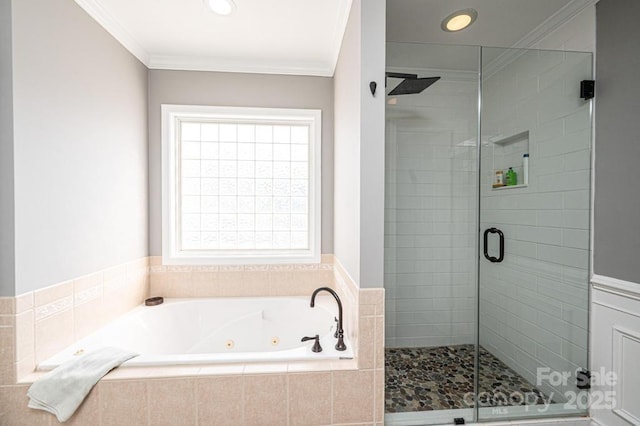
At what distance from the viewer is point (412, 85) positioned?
5.85 feet

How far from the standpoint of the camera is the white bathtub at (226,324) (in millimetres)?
2045

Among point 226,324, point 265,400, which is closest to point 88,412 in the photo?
point 265,400

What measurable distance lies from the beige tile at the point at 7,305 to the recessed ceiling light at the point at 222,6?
6.01ft

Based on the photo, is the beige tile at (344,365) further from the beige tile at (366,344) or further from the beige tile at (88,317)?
the beige tile at (88,317)

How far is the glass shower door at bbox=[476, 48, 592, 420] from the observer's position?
5.74 ft

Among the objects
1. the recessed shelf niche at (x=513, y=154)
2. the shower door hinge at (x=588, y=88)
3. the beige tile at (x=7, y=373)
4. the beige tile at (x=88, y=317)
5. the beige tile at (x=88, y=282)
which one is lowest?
the beige tile at (x=7, y=373)

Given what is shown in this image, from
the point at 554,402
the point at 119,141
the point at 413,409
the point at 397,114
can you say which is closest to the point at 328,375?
the point at 413,409

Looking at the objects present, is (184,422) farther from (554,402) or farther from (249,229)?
(554,402)

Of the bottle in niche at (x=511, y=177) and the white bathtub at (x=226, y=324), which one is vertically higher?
the bottle in niche at (x=511, y=177)

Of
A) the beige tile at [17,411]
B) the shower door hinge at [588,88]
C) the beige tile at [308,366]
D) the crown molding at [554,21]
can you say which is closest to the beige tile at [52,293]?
the beige tile at [17,411]

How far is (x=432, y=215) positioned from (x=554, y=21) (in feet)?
4.77

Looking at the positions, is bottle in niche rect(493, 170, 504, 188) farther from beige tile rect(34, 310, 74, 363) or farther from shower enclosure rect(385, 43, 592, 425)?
beige tile rect(34, 310, 74, 363)

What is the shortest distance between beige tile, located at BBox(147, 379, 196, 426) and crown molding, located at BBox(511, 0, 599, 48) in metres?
2.96

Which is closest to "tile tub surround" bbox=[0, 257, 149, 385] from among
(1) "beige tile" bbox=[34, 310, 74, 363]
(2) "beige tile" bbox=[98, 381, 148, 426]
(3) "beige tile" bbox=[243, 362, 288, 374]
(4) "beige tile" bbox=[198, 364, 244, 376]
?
(1) "beige tile" bbox=[34, 310, 74, 363]
